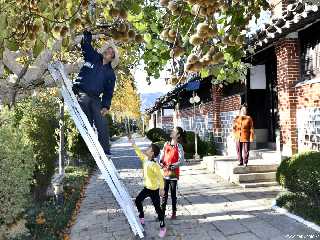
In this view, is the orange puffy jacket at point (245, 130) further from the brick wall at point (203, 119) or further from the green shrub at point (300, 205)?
the brick wall at point (203, 119)

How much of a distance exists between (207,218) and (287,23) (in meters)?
4.56

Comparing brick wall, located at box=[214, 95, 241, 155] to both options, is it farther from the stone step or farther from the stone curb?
the stone curb

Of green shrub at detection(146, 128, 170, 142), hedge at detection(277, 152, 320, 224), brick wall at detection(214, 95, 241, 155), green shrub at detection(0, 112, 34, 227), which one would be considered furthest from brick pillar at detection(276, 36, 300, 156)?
green shrub at detection(146, 128, 170, 142)

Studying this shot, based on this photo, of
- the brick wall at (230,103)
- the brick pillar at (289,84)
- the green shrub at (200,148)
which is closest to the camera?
the brick pillar at (289,84)

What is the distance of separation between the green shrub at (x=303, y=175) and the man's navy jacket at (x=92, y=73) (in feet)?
12.9

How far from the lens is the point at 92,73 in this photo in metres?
7.51

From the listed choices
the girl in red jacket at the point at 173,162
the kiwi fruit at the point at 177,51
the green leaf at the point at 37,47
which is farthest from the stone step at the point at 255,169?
the kiwi fruit at the point at 177,51

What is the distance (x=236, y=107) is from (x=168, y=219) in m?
9.51

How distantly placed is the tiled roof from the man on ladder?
378cm

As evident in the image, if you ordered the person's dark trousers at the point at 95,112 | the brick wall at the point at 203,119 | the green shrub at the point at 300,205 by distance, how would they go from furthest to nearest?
the brick wall at the point at 203,119 < the green shrub at the point at 300,205 < the person's dark trousers at the point at 95,112

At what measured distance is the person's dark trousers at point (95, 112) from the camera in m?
7.53

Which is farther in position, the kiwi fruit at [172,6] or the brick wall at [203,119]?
the brick wall at [203,119]

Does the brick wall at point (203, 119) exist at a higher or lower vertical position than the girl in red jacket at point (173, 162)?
Result: higher

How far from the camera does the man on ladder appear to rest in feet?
24.5
